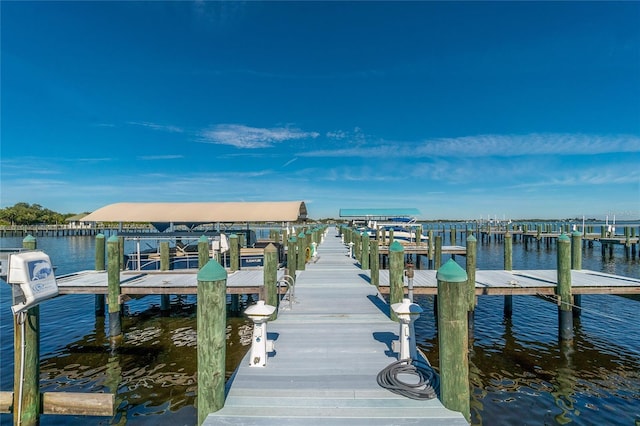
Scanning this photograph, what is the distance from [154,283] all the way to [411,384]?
450 inches

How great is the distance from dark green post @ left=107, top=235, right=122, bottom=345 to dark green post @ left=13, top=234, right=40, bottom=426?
6705mm

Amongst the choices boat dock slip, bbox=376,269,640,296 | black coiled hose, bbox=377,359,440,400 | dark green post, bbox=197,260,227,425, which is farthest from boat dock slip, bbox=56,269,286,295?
dark green post, bbox=197,260,227,425

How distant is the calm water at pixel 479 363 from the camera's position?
7965mm

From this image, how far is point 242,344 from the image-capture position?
1236 centimetres

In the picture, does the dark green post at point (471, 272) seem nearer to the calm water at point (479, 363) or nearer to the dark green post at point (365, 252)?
the calm water at point (479, 363)

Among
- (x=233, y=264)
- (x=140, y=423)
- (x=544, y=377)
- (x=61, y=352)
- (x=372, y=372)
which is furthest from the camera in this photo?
(x=233, y=264)

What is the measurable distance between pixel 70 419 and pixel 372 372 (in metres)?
7.02

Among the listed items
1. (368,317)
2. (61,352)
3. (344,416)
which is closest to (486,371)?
(368,317)

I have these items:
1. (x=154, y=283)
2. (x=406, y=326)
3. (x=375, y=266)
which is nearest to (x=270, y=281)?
(x=406, y=326)

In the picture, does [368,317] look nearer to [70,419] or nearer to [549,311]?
[70,419]

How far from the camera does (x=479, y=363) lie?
1067cm

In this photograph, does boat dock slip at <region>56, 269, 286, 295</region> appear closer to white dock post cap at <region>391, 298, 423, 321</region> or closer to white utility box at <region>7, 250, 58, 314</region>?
white utility box at <region>7, 250, 58, 314</region>

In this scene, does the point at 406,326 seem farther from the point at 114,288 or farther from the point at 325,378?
the point at 114,288

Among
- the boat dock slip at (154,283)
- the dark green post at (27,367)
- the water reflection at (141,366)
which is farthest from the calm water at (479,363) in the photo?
the dark green post at (27,367)
